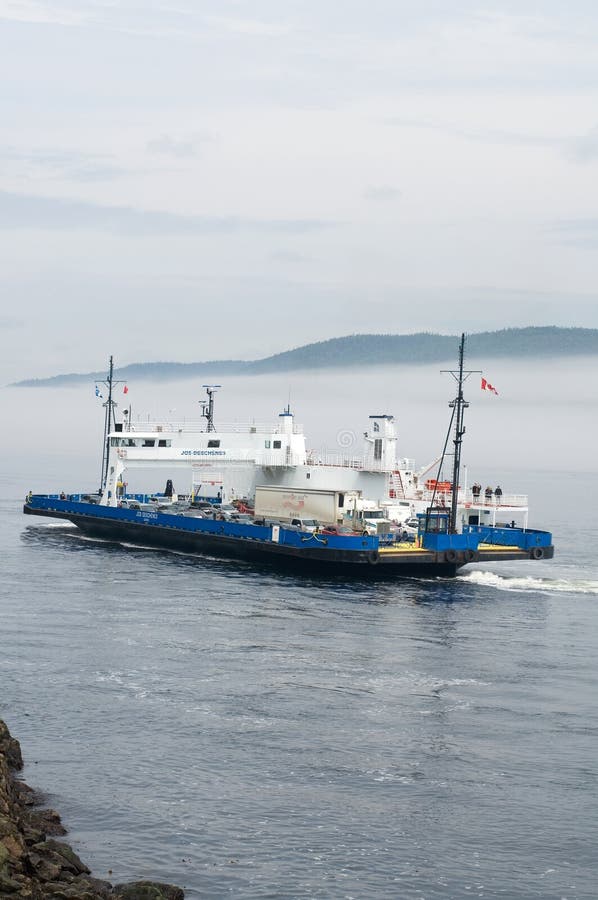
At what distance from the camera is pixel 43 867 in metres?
19.6

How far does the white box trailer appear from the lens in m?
66.3

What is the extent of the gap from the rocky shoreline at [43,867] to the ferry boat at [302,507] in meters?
35.8

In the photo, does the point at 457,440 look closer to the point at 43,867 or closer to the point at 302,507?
the point at 302,507

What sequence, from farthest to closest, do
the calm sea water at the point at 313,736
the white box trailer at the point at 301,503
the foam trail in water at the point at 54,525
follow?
1. the foam trail in water at the point at 54,525
2. the white box trailer at the point at 301,503
3. the calm sea water at the point at 313,736

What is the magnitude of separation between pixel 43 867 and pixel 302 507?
4863 centimetres

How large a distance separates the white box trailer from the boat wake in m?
8.90

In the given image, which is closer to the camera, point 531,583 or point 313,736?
point 313,736

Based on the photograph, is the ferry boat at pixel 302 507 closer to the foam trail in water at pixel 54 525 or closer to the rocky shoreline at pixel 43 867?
the foam trail in water at pixel 54 525

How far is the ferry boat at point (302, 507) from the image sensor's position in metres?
59.1

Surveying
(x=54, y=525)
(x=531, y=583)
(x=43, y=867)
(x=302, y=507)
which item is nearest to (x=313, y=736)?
(x=43, y=867)

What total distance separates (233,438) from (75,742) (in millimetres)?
46697

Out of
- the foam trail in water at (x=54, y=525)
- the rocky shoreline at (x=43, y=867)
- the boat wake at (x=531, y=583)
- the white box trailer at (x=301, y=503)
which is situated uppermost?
the white box trailer at (x=301, y=503)

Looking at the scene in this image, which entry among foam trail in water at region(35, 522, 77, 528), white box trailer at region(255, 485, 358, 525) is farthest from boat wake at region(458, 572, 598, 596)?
foam trail in water at region(35, 522, 77, 528)

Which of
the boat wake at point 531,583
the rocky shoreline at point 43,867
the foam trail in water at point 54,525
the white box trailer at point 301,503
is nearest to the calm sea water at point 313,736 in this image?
the rocky shoreline at point 43,867
